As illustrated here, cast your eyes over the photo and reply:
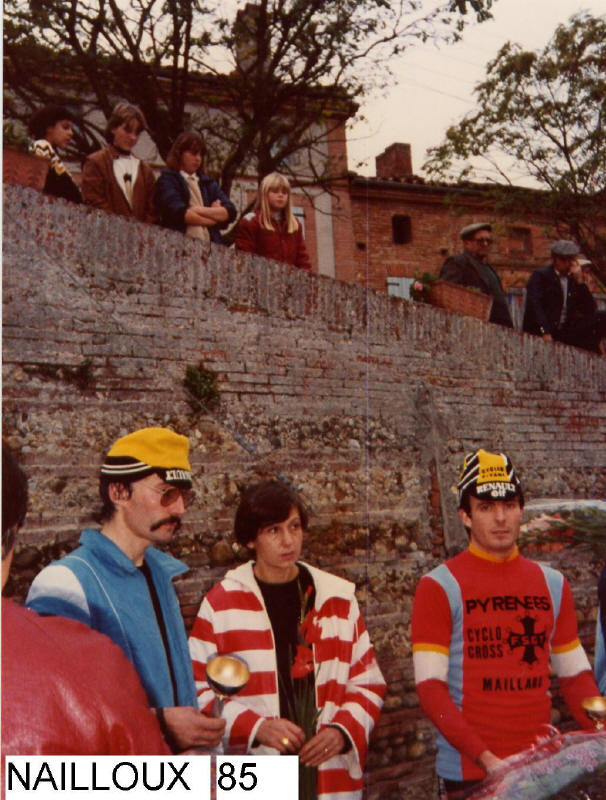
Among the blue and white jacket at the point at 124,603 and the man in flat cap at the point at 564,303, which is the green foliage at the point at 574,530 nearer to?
the man in flat cap at the point at 564,303

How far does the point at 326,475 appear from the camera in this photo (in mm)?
3045

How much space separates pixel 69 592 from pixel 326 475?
1.02m

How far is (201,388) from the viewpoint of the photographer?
292 centimetres

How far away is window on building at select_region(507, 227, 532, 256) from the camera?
3.82 metres

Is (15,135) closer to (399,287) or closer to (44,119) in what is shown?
(44,119)

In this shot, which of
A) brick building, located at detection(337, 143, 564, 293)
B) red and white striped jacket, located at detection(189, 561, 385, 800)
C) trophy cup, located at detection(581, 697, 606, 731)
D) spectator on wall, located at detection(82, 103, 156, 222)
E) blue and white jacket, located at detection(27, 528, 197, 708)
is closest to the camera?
blue and white jacket, located at detection(27, 528, 197, 708)

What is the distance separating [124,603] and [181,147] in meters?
1.77

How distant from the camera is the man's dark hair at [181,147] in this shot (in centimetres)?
338

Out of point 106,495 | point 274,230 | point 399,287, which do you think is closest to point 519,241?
point 399,287

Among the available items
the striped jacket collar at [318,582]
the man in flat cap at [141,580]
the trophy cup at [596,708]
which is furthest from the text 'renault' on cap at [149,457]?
the trophy cup at [596,708]

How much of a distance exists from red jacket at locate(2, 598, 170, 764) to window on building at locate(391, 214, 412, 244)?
2265mm
